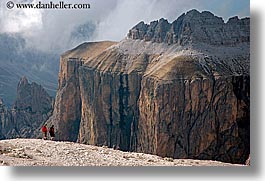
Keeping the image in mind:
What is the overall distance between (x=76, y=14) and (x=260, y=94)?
1873 mm

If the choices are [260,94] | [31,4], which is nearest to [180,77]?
[260,94]

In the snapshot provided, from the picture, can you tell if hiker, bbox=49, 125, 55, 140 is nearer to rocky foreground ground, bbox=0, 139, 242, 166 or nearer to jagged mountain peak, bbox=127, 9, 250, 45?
rocky foreground ground, bbox=0, 139, 242, 166

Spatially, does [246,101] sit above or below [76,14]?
below

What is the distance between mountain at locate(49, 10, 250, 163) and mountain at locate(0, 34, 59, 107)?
0.37ft

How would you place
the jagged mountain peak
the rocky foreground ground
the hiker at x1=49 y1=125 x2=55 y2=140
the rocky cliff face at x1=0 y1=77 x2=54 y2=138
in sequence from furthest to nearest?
the hiker at x1=49 y1=125 x2=55 y2=140 → the rocky cliff face at x1=0 y1=77 x2=54 y2=138 → the jagged mountain peak → the rocky foreground ground

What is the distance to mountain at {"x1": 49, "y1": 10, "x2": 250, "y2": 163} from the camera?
5.23 meters

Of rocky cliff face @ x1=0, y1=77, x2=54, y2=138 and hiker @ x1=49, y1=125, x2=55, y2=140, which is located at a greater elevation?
rocky cliff face @ x1=0, y1=77, x2=54, y2=138

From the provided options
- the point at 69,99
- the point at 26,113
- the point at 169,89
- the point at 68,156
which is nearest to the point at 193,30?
the point at 169,89

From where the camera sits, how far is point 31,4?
5.05m

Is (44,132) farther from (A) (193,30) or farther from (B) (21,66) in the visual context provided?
(A) (193,30)

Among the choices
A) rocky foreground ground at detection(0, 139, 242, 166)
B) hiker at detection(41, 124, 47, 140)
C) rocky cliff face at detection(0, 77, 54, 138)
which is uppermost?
rocky cliff face at detection(0, 77, 54, 138)

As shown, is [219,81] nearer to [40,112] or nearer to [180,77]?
[180,77]


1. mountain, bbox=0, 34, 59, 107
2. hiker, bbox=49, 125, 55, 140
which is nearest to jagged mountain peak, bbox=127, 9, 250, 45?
mountain, bbox=0, 34, 59, 107

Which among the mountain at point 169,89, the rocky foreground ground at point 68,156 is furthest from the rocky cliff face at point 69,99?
the rocky foreground ground at point 68,156
